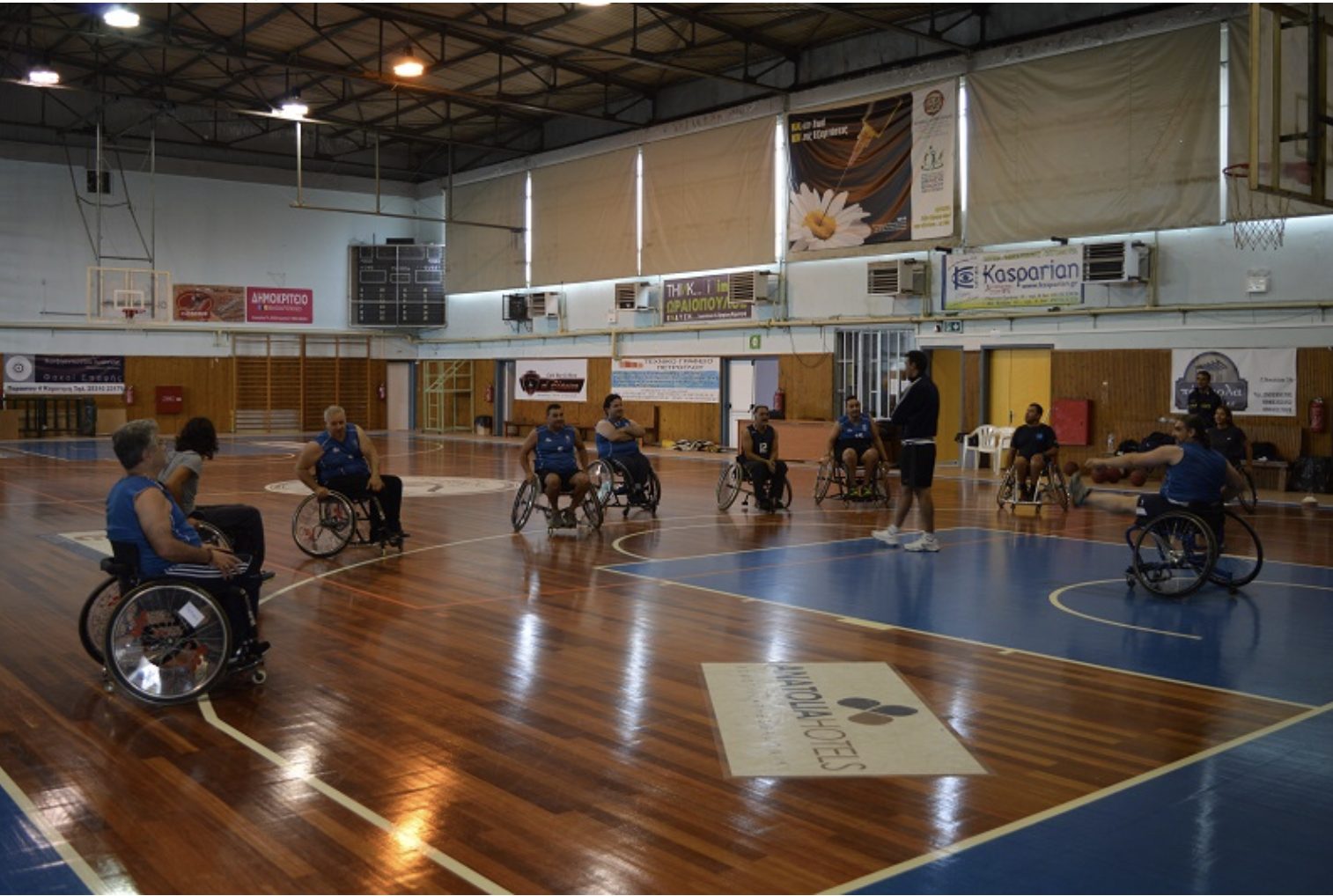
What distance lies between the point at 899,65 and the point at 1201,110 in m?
5.23

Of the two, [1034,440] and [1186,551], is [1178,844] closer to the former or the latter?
[1186,551]

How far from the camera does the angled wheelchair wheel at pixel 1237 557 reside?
7.29 metres

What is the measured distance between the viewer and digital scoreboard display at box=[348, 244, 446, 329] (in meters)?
30.1

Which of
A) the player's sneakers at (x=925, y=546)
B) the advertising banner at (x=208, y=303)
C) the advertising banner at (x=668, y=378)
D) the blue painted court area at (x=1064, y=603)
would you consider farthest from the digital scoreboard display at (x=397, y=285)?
the player's sneakers at (x=925, y=546)

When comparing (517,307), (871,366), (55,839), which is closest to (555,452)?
(55,839)

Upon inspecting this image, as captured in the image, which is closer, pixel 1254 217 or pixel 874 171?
pixel 1254 217

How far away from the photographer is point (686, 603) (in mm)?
7043

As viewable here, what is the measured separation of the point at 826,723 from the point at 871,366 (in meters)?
15.9

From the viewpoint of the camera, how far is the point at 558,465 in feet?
33.2

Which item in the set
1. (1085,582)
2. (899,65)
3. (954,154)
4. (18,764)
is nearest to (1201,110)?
(954,154)

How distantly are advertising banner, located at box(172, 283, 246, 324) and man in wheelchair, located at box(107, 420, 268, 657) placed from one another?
24798mm

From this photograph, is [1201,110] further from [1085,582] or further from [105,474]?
[105,474]

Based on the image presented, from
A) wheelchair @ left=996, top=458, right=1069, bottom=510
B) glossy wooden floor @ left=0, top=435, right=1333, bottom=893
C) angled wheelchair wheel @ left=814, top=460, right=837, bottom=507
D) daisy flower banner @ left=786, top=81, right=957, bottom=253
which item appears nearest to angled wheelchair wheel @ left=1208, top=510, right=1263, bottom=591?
wheelchair @ left=996, top=458, right=1069, bottom=510

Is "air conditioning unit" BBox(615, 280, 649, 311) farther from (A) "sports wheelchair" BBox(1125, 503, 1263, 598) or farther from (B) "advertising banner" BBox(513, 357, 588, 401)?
(A) "sports wheelchair" BBox(1125, 503, 1263, 598)
